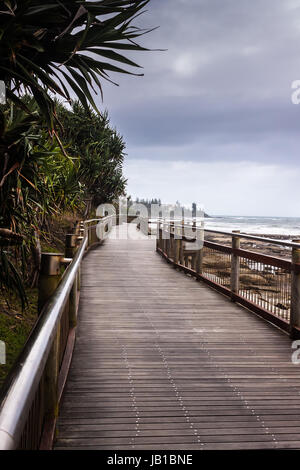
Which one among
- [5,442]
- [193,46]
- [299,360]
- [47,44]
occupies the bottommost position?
[299,360]

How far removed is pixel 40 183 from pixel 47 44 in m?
2.29

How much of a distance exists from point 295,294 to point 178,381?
189 centimetres

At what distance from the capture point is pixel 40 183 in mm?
5898

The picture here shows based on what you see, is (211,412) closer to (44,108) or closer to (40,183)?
(44,108)

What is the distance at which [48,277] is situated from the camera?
234 cm

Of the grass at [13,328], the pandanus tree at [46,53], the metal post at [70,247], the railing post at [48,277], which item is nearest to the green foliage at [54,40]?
the pandanus tree at [46,53]

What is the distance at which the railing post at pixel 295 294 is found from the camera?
4289 mm

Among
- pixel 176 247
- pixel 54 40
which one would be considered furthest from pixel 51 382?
pixel 176 247

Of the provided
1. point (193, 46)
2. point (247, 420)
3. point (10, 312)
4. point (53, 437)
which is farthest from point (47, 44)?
point (193, 46)

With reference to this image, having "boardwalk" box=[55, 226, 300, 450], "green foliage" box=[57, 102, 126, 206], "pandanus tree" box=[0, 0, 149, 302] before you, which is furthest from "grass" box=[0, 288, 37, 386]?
"green foliage" box=[57, 102, 126, 206]

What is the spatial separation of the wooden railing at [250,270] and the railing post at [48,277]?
2.89 meters

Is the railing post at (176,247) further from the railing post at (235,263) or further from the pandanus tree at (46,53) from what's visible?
the pandanus tree at (46,53)

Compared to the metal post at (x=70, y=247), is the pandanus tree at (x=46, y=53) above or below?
above
